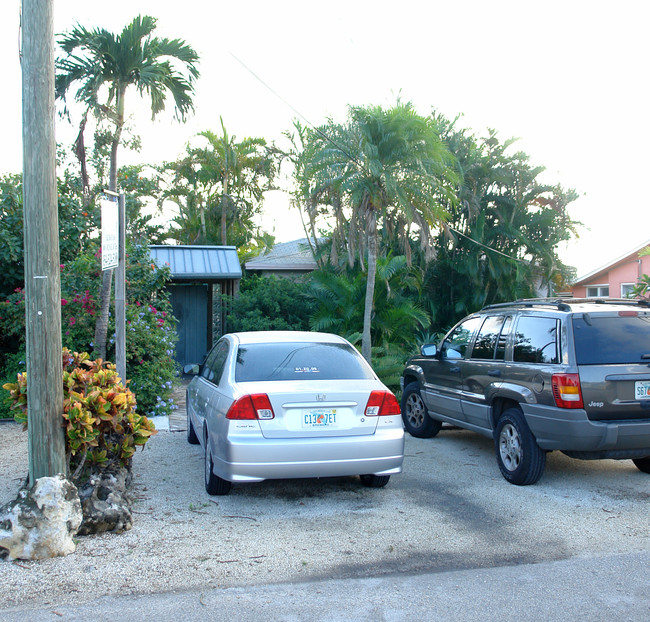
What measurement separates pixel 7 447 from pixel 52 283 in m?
4.02

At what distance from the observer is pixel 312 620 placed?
3707 mm

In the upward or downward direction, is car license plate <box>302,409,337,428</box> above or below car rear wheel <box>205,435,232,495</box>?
above

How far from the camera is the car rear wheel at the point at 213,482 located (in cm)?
598

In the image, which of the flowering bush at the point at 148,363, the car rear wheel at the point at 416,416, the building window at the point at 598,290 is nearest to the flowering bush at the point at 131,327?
the flowering bush at the point at 148,363

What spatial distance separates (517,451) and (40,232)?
15.8ft

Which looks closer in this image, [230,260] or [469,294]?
[230,260]

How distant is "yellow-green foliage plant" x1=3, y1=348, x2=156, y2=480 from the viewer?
516 centimetres

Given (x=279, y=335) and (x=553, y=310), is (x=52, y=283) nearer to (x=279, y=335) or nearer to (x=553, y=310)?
(x=279, y=335)

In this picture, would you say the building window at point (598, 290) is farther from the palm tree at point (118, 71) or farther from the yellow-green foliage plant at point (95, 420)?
the yellow-green foliage plant at point (95, 420)

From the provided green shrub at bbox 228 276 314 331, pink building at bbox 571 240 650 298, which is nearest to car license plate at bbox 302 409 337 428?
green shrub at bbox 228 276 314 331

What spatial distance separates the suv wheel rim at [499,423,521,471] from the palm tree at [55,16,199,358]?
5.89 metres

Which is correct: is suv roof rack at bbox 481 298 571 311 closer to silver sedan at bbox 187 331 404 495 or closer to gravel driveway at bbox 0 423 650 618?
gravel driveway at bbox 0 423 650 618

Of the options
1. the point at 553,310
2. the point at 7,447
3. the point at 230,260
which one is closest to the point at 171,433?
the point at 7,447

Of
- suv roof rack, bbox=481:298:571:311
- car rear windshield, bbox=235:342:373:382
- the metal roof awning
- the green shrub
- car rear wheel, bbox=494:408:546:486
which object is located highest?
the metal roof awning
